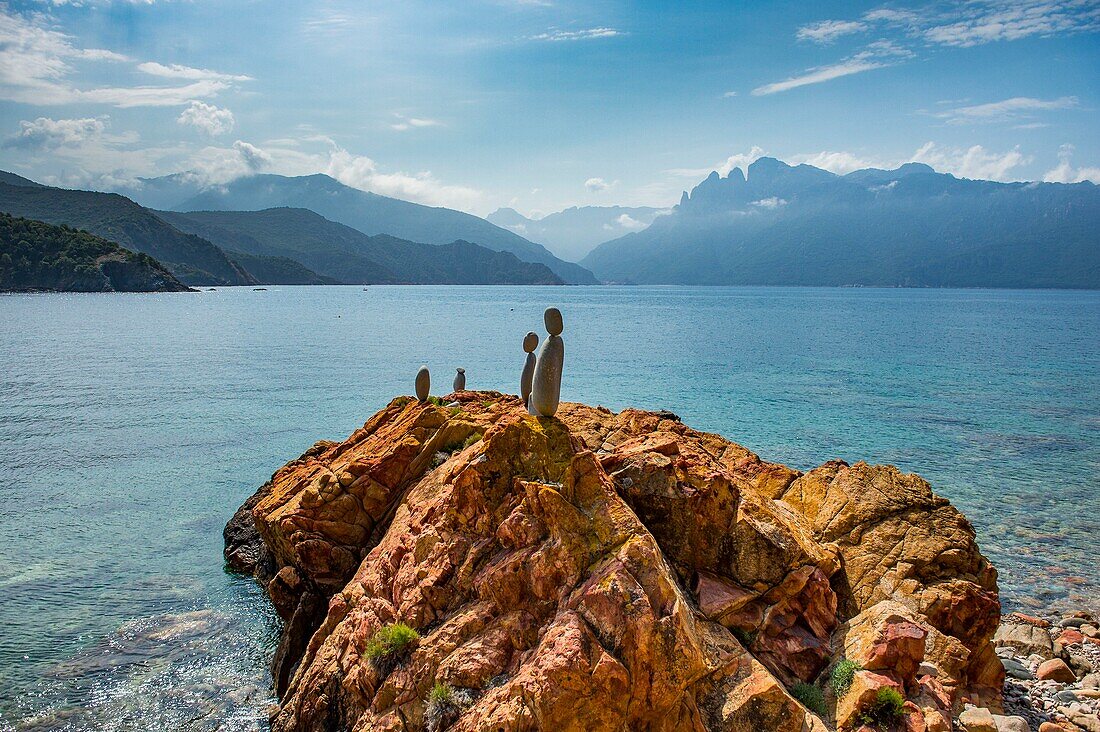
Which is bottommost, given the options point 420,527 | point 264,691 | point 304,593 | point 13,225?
point 264,691

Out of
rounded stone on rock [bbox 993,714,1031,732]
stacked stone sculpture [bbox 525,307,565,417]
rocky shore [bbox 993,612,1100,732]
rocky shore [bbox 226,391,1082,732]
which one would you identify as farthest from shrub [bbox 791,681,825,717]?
stacked stone sculpture [bbox 525,307,565,417]

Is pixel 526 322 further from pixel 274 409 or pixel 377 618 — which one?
pixel 377 618

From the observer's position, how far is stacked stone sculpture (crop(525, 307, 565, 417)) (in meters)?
13.9

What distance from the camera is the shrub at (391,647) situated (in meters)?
11.2

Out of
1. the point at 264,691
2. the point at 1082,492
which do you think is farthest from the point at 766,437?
the point at 264,691

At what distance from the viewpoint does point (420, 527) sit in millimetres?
13750

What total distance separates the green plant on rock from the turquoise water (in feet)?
38.1

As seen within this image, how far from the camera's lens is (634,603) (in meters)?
10.0

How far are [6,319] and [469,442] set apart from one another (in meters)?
123

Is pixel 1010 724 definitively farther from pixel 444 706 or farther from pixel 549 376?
pixel 549 376

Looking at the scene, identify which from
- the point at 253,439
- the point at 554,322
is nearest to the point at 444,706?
the point at 554,322

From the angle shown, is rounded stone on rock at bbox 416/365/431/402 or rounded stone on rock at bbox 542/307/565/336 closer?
rounded stone on rock at bbox 542/307/565/336

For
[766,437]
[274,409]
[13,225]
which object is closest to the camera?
[766,437]

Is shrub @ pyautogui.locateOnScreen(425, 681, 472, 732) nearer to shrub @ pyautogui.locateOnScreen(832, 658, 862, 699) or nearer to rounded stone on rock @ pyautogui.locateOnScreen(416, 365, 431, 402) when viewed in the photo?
shrub @ pyautogui.locateOnScreen(832, 658, 862, 699)
